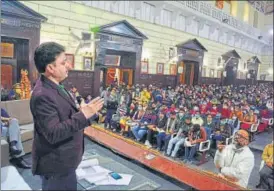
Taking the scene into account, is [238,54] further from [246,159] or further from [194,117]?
[246,159]

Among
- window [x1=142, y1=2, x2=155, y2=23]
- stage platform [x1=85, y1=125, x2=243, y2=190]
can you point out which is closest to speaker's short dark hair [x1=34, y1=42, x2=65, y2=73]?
stage platform [x1=85, y1=125, x2=243, y2=190]

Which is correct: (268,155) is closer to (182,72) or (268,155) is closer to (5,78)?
(5,78)

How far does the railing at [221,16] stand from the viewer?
10706 mm

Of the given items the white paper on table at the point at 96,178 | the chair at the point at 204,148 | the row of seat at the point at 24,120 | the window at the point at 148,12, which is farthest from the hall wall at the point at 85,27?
the white paper on table at the point at 96,178

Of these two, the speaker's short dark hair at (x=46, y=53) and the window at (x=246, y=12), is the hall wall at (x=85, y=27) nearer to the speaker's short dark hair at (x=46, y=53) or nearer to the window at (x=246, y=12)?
the window at (x=246, y=12)

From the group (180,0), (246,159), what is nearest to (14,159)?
(246,159)

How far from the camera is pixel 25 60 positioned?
6.07 m

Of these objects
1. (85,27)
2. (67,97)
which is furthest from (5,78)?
(85,27)

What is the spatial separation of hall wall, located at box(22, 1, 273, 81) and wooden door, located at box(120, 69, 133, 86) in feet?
3.29

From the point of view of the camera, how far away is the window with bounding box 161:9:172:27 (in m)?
10.1

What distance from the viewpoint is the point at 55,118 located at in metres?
1.09

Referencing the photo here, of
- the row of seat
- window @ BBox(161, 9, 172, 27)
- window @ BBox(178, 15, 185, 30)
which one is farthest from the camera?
window @ BBox(178, 15, 185, 30)

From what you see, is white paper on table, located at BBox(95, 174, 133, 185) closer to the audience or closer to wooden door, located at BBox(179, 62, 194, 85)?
the audience

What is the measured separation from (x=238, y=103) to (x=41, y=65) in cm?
606
